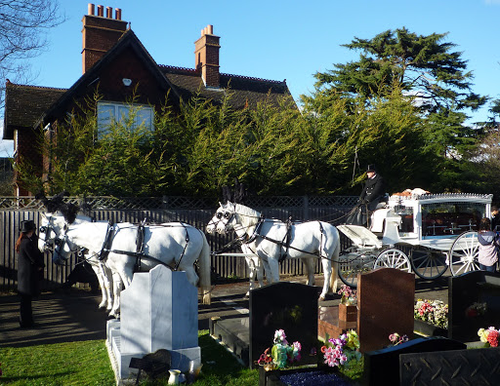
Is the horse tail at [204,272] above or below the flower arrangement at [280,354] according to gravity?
above

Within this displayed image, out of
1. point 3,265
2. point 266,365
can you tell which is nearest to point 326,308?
point 266,365

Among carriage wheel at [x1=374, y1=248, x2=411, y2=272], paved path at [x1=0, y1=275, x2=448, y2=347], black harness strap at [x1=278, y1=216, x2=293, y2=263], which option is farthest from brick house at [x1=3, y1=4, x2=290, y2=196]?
carriage wheel at [x1=374, y1=248, x2=411, y2=272]

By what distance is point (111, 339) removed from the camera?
682 centimetres

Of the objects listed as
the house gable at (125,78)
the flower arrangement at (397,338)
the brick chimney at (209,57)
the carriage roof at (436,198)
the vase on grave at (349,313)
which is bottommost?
the flower arrangement at (397,338)

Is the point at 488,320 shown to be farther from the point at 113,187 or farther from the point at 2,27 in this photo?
the point at 2,27

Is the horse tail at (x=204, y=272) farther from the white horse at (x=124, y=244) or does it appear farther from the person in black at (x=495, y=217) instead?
the person in black at (x=495, y=217)

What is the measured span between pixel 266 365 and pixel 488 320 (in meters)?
3.68

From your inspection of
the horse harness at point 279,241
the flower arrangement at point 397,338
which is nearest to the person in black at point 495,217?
the horse harness at point 279,241

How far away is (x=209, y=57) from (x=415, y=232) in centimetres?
1522

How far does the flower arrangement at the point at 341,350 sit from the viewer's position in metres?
5.64

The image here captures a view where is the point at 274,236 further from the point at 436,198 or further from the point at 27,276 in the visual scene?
the point at 27,276

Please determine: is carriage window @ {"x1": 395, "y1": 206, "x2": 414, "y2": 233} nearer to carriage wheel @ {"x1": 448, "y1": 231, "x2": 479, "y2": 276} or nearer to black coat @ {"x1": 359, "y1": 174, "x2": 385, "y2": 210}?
black coat @ {"x1": 359, "y1": 174, "x2": 385, "y2": 210}

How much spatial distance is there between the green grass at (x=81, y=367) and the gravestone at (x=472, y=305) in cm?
178

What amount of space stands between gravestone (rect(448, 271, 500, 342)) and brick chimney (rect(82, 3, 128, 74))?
693 inches
